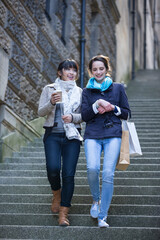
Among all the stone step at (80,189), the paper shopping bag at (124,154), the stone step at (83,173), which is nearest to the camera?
the paper shopping bag at (124,154)

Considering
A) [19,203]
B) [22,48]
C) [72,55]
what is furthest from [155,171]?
[72,55]

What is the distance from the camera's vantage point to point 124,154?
Result: 4.09 m

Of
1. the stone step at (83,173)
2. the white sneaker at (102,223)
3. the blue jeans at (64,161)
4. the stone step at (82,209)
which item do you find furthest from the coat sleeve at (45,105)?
the stone step at (83,173)

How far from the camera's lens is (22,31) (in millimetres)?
7734

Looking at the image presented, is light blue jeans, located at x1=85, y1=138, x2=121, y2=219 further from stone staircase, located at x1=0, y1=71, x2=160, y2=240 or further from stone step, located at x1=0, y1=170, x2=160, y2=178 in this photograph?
stone step, located at x1=0, y1=170, x2=160, y2=178

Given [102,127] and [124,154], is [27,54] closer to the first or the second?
[102,127]

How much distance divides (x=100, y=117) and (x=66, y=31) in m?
6.93

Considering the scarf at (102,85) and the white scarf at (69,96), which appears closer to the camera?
the scarf at (102,85)

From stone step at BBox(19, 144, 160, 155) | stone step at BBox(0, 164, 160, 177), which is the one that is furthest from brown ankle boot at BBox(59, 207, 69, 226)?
stone step at BBox(19, 144, 160, 155)

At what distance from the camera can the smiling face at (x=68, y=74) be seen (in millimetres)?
4418

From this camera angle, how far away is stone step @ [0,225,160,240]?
12.8ft

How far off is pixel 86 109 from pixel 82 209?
3.78 feet

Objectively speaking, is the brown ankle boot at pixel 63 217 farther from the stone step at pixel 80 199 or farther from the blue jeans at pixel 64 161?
the stone step at pixel 80 199

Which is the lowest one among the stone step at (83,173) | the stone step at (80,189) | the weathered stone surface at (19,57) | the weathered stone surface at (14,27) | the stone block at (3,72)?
the stone step at (80,189)
